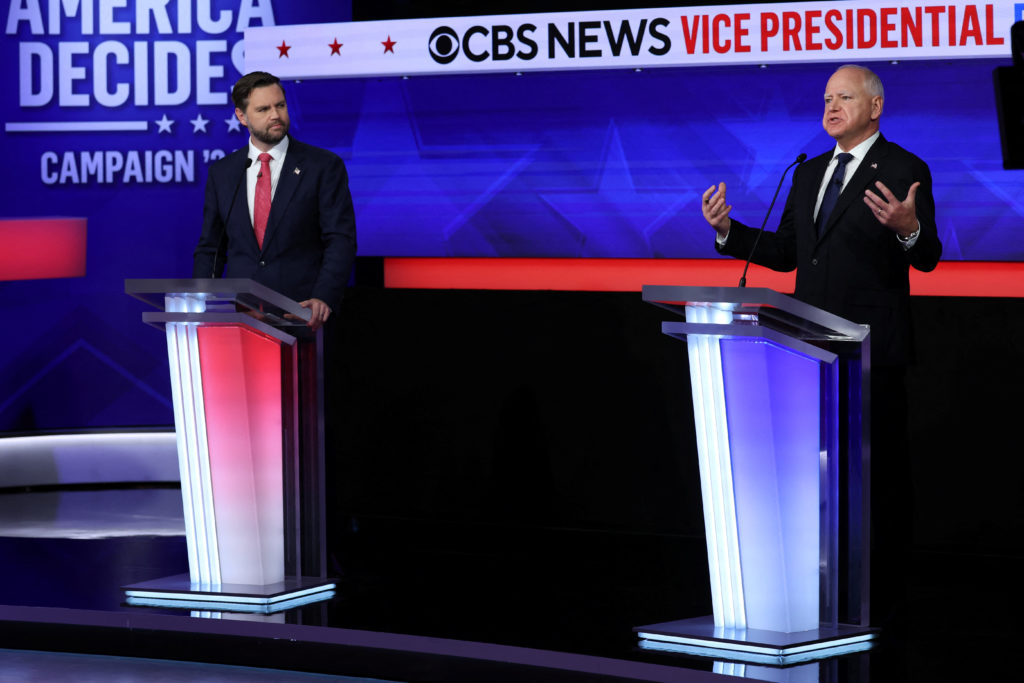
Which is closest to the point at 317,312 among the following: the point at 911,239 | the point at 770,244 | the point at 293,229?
the point at 293,229

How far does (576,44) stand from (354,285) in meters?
1.29

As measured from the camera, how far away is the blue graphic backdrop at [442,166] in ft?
16.8

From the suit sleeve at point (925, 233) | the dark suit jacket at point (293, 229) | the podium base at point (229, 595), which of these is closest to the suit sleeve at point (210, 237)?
the dark suit jacket at point (293, 229)

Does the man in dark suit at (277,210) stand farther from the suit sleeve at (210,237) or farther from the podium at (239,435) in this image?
the podium at (239,435)

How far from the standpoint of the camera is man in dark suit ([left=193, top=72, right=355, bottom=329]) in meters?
4.28

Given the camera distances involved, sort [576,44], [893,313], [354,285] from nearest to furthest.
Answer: [893,313], [576,44], [354,285]

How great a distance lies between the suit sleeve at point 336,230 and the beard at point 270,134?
6.2 inches

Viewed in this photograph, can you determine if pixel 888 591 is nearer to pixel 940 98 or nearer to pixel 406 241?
pixel 940 98

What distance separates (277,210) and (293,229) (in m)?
0.07

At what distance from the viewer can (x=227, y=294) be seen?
3820mm

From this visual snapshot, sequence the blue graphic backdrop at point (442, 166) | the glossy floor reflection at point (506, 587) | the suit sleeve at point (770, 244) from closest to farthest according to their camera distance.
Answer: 1. the glossy floor reflection at point (506, 587)
2. the suit sleeve at point (770, 244)
3. the blue graphic backdrop at point (442, 166)

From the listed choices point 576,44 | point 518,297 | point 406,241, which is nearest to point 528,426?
point 518,297

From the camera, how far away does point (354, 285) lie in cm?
595

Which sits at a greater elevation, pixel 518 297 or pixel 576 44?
pixel 576 44
